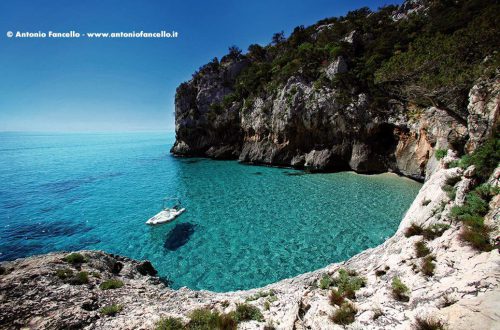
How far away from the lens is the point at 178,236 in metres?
19.3

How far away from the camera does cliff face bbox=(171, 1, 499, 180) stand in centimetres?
1934

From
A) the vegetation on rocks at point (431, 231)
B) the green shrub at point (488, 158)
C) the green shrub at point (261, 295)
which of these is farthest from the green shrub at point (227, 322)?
the green shrub at point (488, 158)

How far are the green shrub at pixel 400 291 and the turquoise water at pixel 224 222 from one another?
788cm

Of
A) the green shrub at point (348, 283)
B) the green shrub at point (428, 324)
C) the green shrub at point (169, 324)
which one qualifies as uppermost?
the green shrub at point (428, 324)

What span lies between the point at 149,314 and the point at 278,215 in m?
14.4

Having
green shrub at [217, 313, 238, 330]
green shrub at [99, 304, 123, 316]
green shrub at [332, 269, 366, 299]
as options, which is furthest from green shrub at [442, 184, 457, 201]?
green shrub at [99, 304, 123, 316]

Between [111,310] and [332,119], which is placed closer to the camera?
[111,310]

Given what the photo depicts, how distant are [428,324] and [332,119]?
34.7 meters

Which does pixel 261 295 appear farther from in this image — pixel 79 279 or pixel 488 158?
pixel 488 158

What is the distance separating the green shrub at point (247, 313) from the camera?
701 centimetres

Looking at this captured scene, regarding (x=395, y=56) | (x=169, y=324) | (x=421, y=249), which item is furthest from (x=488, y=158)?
(x=395, y=56)

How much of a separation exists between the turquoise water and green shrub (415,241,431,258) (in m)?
7.04

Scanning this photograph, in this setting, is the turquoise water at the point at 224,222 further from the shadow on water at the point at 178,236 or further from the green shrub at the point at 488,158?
the green shrub at the point at 488,158

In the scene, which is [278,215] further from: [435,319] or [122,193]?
[122,193]
